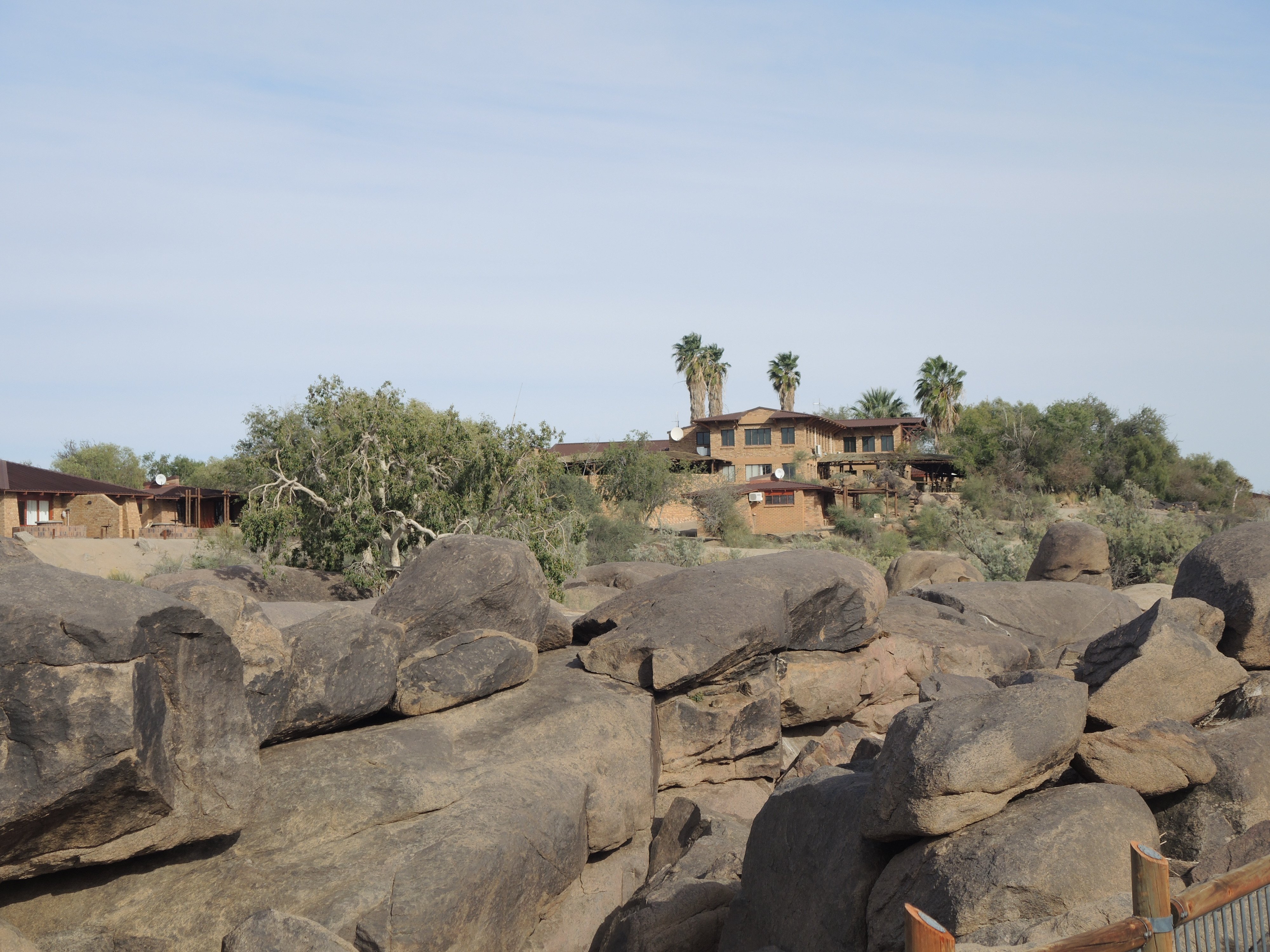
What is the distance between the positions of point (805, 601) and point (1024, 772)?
20.7ft

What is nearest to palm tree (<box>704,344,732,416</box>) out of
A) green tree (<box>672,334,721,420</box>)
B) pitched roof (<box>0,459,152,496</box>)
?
green tree (<box>672,334,721,420</box>)

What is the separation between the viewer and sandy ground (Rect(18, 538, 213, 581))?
32781 millimetres

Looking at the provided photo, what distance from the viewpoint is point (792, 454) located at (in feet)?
187

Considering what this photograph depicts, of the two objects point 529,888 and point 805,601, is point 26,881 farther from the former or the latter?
point 805,601

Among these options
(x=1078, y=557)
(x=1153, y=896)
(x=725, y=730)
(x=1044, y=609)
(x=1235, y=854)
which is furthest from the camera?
(x=1078, y=557)

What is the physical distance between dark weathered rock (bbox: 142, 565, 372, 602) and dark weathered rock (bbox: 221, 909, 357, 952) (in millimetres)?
13924

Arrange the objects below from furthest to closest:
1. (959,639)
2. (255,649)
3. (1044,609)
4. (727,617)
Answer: (1044,609) < (959,639) < (727,617) < (255,649)

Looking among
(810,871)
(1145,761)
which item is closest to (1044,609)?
(1145,761)

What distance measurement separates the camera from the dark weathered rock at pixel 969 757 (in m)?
6.54

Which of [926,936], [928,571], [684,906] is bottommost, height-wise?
[684,906]

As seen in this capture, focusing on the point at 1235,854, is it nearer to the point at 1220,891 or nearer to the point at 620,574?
the point at 1220,891

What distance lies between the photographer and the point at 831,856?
24.4ft

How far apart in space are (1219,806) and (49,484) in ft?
155

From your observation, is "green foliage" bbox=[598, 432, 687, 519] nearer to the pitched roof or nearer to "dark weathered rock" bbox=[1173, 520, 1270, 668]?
the pitched roof
